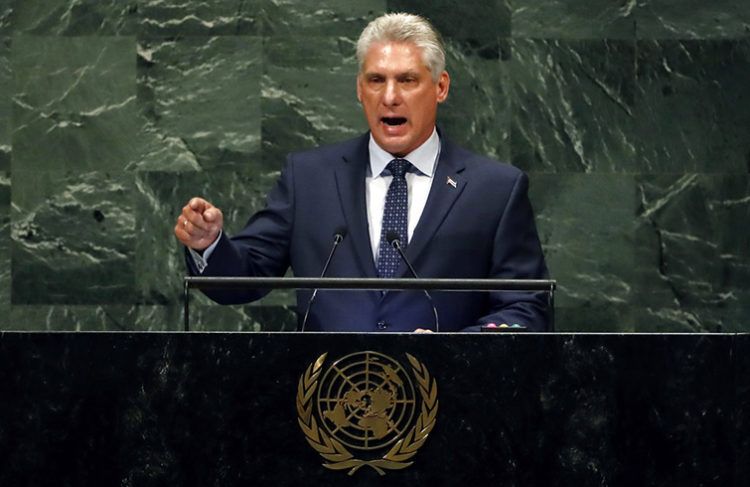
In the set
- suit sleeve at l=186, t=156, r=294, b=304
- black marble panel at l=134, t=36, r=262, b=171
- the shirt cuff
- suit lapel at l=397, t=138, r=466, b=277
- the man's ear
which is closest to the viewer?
the shirt cuff

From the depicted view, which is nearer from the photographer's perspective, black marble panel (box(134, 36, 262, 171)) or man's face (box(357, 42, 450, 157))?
man's face (box(357, 42, 450, 157))

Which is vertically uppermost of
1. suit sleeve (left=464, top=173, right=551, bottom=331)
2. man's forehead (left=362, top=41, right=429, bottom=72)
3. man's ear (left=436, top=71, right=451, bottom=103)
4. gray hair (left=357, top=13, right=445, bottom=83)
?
gray hair (left=357, top=13, right=445, bottom=83)

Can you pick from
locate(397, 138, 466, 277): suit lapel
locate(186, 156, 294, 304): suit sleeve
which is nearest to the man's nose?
locate(397, 138, 466, 277): suit lapel

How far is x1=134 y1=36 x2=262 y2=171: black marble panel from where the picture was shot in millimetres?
6074

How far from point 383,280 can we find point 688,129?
10.5 ft

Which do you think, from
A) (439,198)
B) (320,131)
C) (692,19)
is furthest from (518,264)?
(692,19)

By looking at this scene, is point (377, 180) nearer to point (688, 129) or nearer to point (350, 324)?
point (350, 324)

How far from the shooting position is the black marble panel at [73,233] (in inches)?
240

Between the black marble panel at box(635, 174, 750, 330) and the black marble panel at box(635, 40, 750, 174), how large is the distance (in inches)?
3.0
